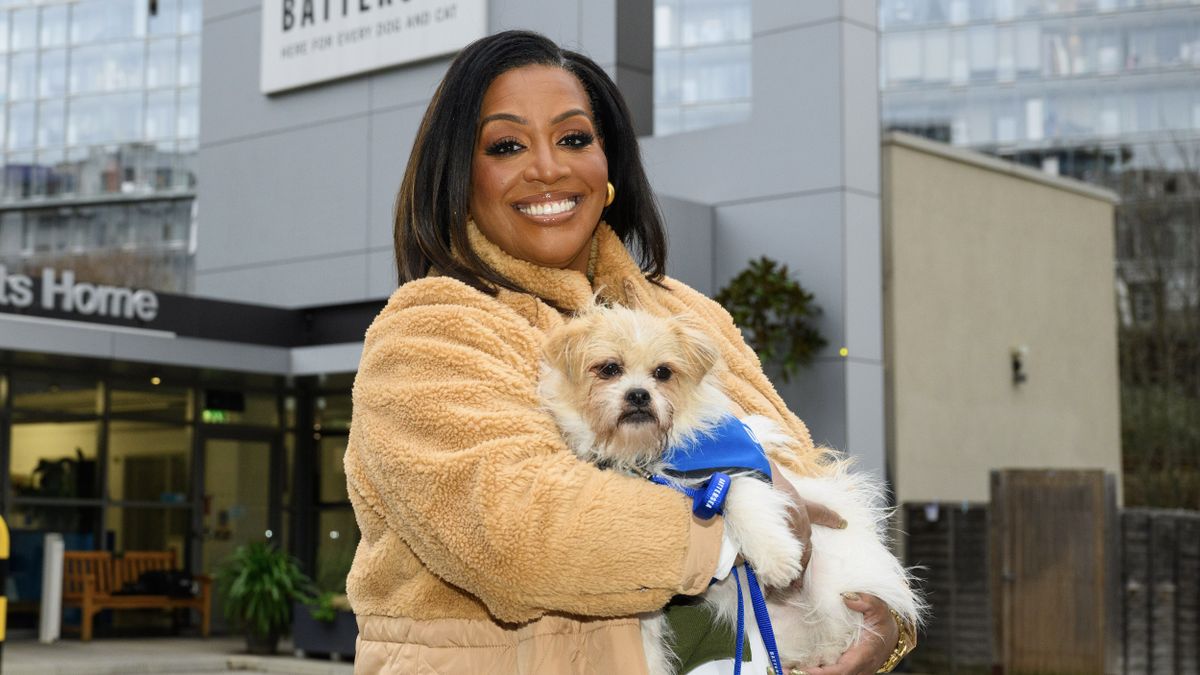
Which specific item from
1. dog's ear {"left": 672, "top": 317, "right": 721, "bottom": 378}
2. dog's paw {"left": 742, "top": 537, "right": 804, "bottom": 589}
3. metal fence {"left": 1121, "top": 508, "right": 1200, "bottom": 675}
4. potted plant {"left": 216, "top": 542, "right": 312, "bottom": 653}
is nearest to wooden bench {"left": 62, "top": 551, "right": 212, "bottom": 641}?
potted plant {"left": 216, "top": 542, "right": 312, "bottom": 653}

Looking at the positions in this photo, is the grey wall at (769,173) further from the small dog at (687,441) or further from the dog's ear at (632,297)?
the small dog at (687,441)

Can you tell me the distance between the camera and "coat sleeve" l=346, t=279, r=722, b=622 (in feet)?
6.83

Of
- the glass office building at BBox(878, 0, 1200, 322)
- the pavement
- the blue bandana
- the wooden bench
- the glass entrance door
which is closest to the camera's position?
the blue bandana

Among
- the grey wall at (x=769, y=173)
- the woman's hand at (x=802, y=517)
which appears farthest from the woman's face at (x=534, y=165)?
the grey wall at (x=769, y=173)

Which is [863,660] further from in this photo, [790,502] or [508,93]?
[508,93]

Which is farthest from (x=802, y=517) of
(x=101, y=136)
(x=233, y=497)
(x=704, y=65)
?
(x=101, y=136)

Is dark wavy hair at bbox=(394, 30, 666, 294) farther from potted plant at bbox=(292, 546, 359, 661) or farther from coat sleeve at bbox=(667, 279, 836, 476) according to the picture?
potted plant at bbox=(292, 546, 359, 661)

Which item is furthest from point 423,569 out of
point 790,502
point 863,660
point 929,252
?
point 929,252

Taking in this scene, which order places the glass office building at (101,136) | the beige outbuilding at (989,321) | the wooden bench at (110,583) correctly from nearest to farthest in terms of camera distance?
the beige outbuilding at (989,321) < the wooden bench at (110,583) < the glass office building at (101,136)

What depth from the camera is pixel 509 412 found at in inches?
87.0

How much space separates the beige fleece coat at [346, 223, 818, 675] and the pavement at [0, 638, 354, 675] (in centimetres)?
1132

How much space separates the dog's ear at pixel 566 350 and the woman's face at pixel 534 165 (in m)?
0.20

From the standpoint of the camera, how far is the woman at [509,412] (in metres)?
2.10

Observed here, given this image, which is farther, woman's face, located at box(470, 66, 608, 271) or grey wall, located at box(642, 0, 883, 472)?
grey wall, located at box(642, 0, 883, 472)
